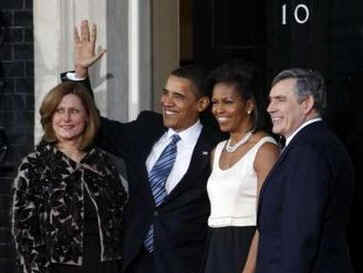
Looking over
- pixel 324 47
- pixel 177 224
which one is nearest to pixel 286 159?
pixel 177 224

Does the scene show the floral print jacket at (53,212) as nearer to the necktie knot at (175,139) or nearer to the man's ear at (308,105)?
the necktie knot at (175,139)

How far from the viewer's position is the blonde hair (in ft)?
20.6

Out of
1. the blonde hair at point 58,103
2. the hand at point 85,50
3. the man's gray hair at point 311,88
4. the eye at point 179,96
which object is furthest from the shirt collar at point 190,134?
the man's gray hair at point 311,88

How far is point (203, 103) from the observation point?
6.21 metres

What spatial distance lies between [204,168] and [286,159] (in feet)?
3.52

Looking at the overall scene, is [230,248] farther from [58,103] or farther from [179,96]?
[58,103]

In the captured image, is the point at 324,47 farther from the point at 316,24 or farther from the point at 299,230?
the point at 299,230

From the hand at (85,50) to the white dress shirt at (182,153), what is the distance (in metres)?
0.65

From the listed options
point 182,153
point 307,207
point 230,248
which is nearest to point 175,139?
point 182,153

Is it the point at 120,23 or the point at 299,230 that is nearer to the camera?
the point at 299,230

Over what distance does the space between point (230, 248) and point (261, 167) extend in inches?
17.0

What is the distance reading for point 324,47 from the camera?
703 cm

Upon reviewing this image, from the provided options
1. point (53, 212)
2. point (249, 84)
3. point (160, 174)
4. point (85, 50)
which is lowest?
point (53, 212)

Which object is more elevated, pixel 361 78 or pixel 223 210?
pixel 361 78
